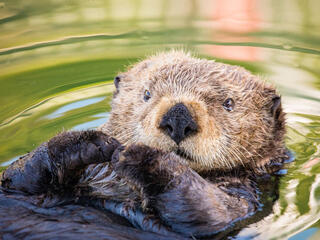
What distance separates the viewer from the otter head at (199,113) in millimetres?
4051

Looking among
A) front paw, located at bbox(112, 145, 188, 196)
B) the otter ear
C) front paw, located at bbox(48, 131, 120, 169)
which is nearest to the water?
the otter ear

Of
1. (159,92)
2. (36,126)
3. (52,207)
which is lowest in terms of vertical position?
(52,207)

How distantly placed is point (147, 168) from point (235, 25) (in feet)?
20.2

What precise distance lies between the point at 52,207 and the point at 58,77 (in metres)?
3.87

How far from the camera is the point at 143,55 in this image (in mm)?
8086

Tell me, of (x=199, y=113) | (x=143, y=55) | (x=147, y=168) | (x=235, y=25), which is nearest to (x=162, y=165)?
(x=147, y=168)

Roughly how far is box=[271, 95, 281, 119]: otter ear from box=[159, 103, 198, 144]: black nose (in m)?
1.26

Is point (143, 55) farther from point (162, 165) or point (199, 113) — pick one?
point (162, 165)

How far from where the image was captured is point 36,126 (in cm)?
633

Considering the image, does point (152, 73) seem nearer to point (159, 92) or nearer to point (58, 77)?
point (159, 92)

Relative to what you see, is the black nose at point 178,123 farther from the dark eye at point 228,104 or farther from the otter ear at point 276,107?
the otter ear at point 276,107

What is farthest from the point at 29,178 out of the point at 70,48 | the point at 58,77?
the point at 70,48

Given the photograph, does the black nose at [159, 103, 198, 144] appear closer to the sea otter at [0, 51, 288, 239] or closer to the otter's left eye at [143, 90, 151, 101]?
the sea otter at [0, 51, 288, 239]

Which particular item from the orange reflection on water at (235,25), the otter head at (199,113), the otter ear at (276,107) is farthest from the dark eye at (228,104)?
the orange reflection on water at (235,25)
